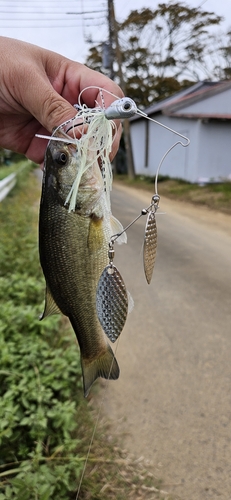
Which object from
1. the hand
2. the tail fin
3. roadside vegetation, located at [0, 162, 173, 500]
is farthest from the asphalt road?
the hand

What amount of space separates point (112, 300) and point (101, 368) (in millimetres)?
376

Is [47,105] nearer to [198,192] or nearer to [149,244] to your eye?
[149,244]

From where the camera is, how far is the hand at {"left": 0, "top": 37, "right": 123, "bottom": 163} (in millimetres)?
1488

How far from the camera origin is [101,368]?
147 cm

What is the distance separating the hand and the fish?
22cm

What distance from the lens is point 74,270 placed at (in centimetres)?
134

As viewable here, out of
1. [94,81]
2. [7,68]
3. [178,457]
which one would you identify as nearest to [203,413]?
[178,457]

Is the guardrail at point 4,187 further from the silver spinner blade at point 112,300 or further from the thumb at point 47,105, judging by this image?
the silver spinner blade at point 112,300

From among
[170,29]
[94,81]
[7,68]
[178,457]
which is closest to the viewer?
[7,68]

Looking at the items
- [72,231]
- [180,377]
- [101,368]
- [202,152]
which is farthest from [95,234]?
[202,152]

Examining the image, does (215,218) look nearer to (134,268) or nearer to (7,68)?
(134,268)

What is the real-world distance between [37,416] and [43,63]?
1.83 meters

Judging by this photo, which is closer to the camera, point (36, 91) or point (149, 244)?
point (149, 244)

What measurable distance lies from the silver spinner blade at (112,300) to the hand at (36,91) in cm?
56
